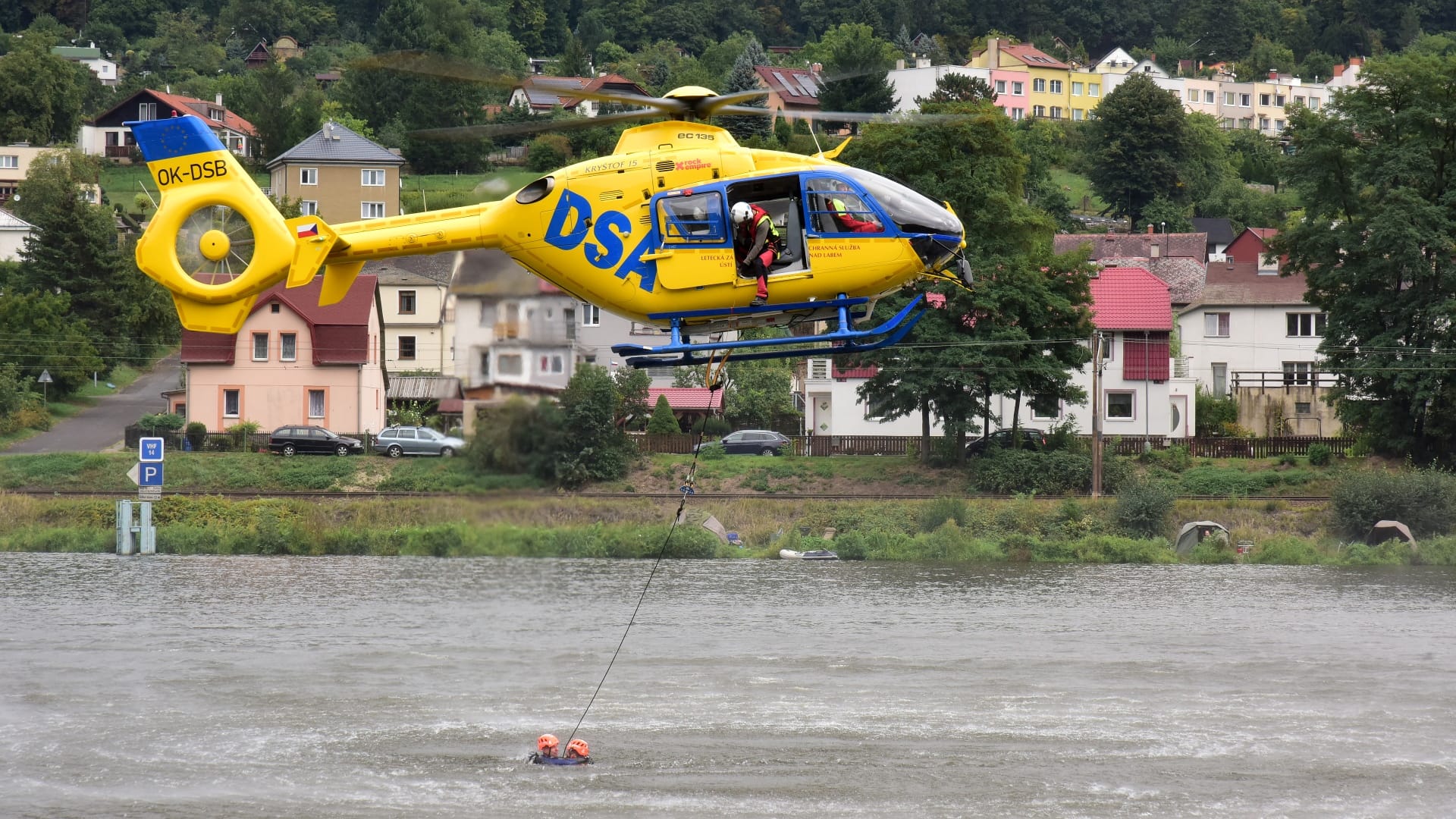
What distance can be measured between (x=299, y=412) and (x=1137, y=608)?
25.1 meters

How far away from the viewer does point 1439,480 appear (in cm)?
4619

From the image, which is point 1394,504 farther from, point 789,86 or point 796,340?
point 789,86

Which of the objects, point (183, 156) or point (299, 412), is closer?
point (183, 156)

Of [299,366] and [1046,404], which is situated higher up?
[299,366]

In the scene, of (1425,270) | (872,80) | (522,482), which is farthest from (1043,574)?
(872,80)

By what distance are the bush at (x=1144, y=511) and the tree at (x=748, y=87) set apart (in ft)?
49.6

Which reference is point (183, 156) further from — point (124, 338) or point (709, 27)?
point (709, 27)

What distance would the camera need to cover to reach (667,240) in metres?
18.4

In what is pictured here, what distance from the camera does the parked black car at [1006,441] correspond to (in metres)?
51.6

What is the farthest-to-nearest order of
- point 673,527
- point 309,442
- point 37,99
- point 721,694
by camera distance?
point 37,99 → point 309,442 → point 721,694 → point 673,527

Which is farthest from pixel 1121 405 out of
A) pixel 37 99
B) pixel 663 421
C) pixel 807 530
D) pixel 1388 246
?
pixel 37 99

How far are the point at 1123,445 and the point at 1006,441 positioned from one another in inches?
145

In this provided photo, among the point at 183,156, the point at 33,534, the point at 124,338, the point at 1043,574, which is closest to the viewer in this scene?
the point at 183,156

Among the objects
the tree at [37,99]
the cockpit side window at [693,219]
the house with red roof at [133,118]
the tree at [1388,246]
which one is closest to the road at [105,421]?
the tree at [1388,246]
